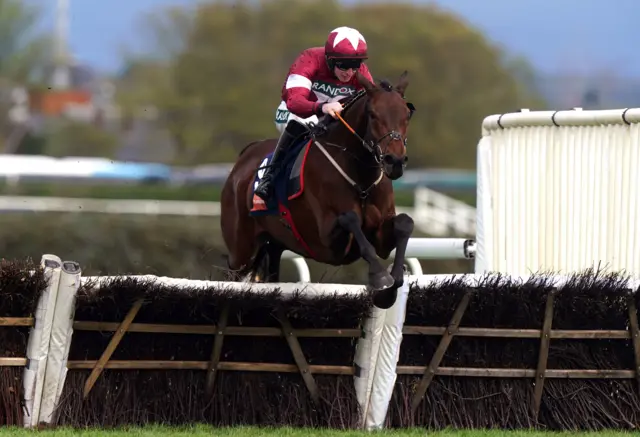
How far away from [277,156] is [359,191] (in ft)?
2.78

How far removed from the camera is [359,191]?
652 centimetres

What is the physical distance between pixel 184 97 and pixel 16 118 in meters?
6.63

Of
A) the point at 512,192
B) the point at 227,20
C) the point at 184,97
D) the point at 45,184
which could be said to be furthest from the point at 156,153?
the point at 512,192

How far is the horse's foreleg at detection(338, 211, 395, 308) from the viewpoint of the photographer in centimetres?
594

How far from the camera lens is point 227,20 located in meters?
34.6

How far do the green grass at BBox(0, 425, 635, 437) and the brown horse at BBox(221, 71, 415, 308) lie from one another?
69cm

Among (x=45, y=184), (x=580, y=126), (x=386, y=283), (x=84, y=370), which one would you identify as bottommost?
(x=45, y=184)

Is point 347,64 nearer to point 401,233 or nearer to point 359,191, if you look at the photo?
point 359,191

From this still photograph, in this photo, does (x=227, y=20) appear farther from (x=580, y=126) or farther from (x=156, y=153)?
(x=580, y=126)

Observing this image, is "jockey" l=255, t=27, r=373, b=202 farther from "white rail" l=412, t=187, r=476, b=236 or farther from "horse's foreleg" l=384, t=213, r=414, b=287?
"white rail" l=412, t=187, r=476, b=236

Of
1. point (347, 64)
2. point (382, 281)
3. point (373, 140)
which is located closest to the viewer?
point (382, 281)

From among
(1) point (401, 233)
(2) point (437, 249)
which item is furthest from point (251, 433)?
(2) point (437, 249)

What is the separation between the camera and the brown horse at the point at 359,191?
6.04m

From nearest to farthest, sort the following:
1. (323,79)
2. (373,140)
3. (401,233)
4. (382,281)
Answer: (382,281), (373,140), (401,233), (323,79)
